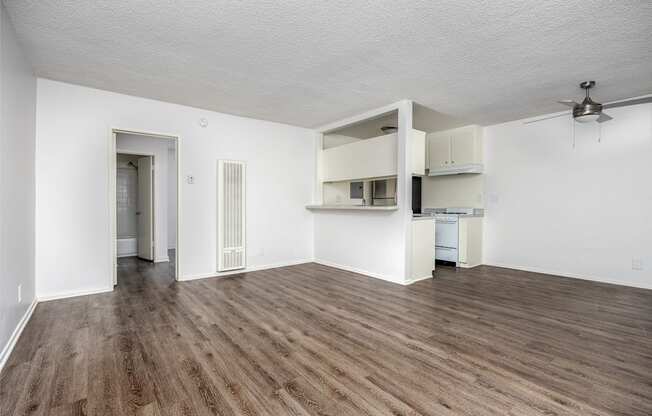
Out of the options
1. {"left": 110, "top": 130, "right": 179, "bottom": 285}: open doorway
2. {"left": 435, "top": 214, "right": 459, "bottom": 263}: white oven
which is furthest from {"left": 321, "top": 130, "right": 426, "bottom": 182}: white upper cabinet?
{"left": 110, "top": 130, "right": 179, "bottom": 285}: open doorway

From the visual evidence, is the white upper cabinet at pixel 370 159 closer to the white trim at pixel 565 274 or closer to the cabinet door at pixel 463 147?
the cabinet door at pixel 463 147

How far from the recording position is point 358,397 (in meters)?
1.79

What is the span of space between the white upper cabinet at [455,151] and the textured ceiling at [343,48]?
4.67 ft

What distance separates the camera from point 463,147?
5.80 metres

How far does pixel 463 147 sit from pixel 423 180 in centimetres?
120

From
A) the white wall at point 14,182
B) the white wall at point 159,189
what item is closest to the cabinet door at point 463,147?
the white wall at point 159,189

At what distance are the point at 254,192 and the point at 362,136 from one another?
8.97 ft

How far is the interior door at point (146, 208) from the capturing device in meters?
6.00

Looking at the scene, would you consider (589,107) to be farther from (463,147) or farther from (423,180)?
(423,180)

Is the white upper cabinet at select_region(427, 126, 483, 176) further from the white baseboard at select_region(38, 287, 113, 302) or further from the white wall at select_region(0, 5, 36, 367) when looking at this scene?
the white wall at select_region(0, 5, 36, 367)

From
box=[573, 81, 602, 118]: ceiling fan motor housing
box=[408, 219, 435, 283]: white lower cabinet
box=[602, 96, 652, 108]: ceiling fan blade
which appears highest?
box=[602, 96, 652, 108]: ceiling fan blade

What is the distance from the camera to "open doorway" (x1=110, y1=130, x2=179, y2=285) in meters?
5.45

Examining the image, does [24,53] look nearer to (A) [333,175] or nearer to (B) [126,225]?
(A) [333,175]

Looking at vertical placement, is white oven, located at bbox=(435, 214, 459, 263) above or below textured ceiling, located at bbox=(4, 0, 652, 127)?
below
